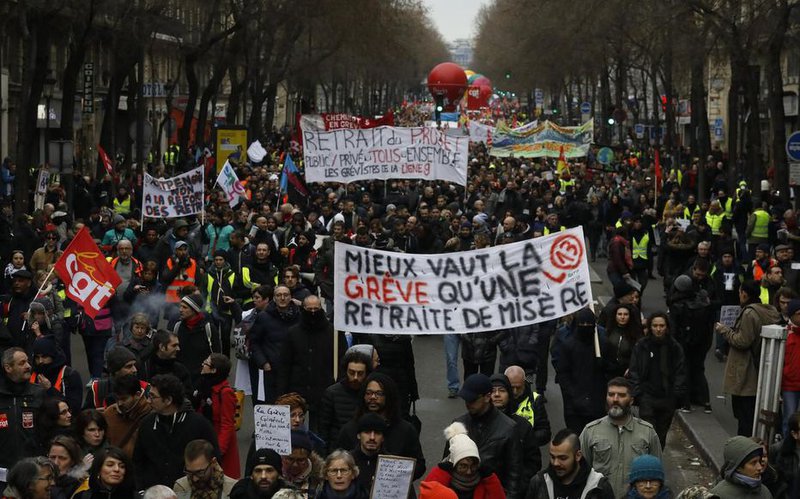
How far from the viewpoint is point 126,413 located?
29.2ft

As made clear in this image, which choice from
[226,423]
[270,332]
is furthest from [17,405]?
[270,332]

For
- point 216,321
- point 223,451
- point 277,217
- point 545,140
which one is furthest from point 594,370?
point 545,140

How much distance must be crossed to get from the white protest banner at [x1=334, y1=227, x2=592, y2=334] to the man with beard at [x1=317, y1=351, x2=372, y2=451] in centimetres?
204

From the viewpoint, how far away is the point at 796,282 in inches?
614

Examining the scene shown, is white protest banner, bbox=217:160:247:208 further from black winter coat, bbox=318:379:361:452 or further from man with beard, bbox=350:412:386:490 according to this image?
man with beard, bbox=350:412:386:490

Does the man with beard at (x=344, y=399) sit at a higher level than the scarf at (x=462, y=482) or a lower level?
higher

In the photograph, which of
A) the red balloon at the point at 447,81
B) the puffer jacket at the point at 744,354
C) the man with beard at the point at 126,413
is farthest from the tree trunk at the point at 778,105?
the red balloon at the point at 447,81

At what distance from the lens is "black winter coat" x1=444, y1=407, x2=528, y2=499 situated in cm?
833

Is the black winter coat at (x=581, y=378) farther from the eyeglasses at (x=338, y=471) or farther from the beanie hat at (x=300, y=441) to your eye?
the eyeglasses at (x=338, y=471)

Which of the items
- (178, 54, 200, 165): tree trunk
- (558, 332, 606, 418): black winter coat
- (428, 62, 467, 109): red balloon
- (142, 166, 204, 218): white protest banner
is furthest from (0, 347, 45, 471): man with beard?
(428, 62, 467, 109): red balloon

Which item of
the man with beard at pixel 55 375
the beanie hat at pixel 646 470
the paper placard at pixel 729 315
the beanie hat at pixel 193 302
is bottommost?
the beanie hat at pixel 646 470

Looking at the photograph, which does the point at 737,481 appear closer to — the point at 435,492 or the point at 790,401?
the point at 435,492

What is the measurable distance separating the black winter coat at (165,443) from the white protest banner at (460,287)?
2964mm

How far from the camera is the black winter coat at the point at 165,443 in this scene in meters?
8.52
